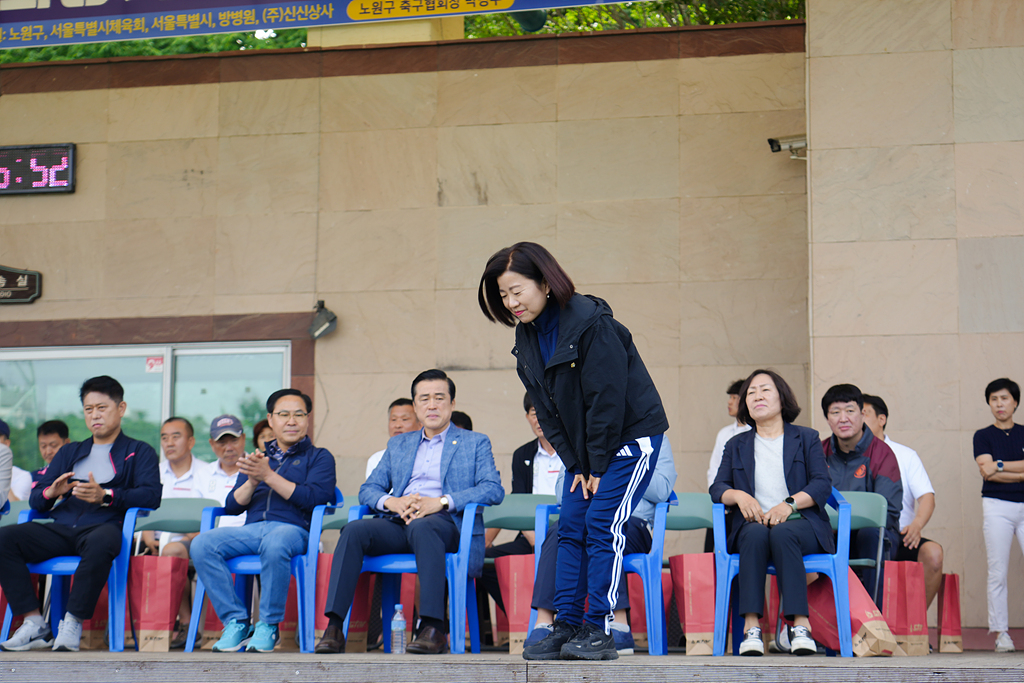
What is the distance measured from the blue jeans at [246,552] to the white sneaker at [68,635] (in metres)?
0.57

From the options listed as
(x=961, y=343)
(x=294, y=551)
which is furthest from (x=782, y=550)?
(x=961, y=343)

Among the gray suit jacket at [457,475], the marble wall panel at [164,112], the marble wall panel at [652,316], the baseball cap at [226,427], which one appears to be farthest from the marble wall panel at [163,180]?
the gray suit jacket at [457,475]

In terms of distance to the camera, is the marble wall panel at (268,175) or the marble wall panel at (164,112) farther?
the marble wall panel at (164,112)

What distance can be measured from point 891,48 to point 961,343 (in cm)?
180

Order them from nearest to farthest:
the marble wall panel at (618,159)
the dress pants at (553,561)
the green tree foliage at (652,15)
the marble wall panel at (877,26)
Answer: the dress pants at (553,561)
the marble wall panel at (877,26)
the marble wall panel at (618,159)
the green tree foliage at (652,15)

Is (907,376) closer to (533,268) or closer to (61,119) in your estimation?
(533,268)

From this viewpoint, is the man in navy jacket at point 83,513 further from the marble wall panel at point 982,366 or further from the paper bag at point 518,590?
→ the marble wall panel at point 982,366

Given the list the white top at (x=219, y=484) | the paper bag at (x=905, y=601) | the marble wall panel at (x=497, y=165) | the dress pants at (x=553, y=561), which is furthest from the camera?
the marble wall panel at (x=497, y=165)

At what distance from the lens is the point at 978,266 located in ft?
19.5

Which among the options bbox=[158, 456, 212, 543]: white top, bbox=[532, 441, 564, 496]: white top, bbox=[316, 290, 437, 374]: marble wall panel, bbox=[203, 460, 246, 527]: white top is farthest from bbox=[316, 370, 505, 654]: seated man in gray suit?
bbox=[316, 290, 437, 374]: marble wall panel

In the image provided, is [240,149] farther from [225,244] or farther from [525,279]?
[525,279]

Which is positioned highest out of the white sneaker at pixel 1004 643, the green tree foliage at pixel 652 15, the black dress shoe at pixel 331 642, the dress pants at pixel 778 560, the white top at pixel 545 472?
the green tree foliage at pixel 652 15

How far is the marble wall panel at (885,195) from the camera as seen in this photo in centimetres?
602

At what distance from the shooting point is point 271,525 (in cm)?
464
